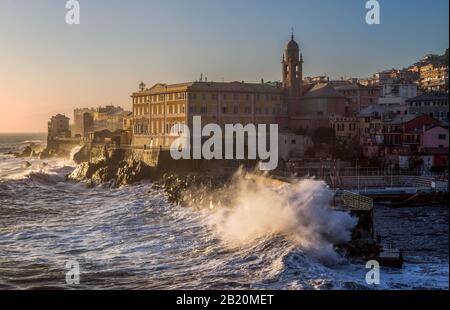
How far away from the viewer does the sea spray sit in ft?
60.2

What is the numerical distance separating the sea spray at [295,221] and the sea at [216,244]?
0.03 metres

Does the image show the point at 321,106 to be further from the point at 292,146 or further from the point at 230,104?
the point at 292,146

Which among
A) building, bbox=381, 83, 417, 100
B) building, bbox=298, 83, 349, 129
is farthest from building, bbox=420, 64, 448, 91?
building, bbox=298, 83, 349, 129

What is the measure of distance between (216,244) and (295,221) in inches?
104

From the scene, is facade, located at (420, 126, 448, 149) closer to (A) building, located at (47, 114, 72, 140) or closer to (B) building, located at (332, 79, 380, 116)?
(B) building, located at (332, 79, 380, 116)

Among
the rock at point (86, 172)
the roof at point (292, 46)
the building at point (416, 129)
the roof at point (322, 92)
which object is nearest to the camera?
the building at point (416, 129)

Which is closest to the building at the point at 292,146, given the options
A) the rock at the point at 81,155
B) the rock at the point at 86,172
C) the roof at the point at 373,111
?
the roof at the point at 373,111

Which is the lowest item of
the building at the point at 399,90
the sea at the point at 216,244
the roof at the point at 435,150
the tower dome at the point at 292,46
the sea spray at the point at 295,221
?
the sea at the point at 216,244

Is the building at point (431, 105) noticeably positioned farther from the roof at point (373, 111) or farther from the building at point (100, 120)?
the building at point (100, 120)

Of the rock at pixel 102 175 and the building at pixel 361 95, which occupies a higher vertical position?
the building at pixel 361 95

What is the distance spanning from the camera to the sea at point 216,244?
50.1 ft

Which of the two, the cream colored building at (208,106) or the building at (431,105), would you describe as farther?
the cream colored building at (208,106)

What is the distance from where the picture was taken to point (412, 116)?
148ft

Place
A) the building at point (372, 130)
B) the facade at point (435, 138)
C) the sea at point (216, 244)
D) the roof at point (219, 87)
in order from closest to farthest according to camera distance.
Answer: the sea at point (216, 244) < the facade at point (435, 138) < the building at point (372, 130) < the roof at point (219, 87)
